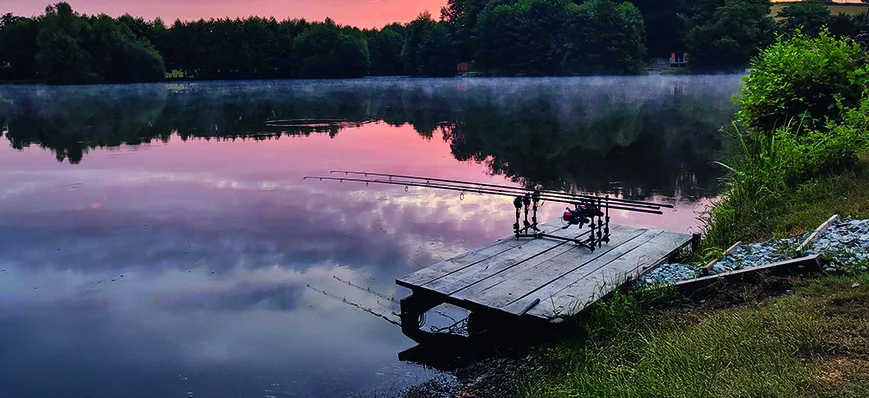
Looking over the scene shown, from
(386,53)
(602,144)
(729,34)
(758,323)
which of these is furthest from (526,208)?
(386,53)

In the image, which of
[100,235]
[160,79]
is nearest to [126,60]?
[160,79]

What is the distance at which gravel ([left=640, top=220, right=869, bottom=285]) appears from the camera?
24.9 feet

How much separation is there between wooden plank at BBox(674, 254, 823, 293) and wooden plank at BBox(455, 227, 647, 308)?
1.61 meters

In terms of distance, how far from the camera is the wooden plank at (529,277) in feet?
26.9

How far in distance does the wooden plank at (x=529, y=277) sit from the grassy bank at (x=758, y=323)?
0.86 metres

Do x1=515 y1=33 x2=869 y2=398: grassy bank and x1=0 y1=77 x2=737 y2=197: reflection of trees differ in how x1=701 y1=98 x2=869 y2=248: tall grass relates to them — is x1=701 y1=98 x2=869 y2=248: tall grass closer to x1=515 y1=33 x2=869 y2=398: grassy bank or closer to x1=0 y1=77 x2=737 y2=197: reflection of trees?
x1=515 y1=33 x2=869 y2=398: grassy bank

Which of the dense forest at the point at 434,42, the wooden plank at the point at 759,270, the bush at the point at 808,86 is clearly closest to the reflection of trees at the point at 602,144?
the bush at the point at 808,86

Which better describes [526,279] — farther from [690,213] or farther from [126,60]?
[126,60]

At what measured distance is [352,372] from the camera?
25.8ft

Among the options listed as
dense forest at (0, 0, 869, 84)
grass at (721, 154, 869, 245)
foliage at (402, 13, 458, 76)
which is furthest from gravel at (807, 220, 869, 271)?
foliage at (402, 13, 458, 76)

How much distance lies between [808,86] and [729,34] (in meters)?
80.8

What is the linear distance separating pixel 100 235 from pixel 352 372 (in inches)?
324

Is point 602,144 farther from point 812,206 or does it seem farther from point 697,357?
point 697,357

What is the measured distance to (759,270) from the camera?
775 cm
